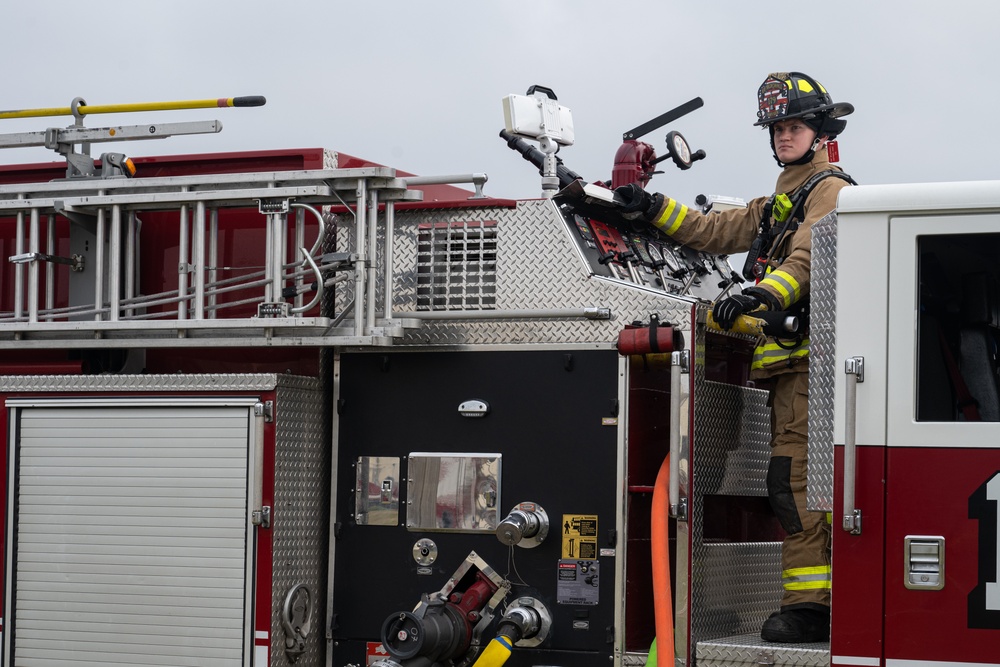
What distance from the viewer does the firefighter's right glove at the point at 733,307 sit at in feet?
Answer: 14.3

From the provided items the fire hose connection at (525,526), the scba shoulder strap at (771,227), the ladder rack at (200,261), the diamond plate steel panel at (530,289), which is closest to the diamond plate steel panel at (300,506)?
the ladder rack at (200,261)

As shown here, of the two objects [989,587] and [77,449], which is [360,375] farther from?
[989,587]

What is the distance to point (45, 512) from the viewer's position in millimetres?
5141

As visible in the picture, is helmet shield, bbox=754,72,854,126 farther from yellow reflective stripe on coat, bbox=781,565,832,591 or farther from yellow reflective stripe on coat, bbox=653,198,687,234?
yellow reflective stripe on coat, bbox=781,565,832,591

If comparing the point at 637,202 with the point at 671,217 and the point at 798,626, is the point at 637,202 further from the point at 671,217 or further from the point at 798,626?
the point at 798,626

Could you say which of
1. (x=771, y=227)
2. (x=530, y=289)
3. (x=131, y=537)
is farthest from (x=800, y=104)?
(x=131, y=537)

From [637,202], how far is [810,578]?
1666 mm

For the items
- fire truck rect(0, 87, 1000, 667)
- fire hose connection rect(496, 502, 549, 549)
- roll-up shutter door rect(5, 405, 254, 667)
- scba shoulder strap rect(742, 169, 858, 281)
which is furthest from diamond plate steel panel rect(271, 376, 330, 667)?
scba shoulder strap rect(742, 169, 858, 281)

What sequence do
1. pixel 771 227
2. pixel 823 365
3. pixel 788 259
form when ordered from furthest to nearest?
1. pixel 771 227
2. pixel 788 259
3. pixel 823 365

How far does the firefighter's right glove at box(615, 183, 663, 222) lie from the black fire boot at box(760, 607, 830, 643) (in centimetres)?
173

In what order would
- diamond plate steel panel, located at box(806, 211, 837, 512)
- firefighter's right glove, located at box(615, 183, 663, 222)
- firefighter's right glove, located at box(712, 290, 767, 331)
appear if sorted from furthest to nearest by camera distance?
firefighter's right glove, located at box(615, 183, 663, 222) < firefighter's right glove, located at box(712, 290, 767, 331) < diamond plate steel panel, located at box(806, 211, 837, 512)

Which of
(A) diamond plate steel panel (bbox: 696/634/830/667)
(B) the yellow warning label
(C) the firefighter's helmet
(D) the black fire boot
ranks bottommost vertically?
(A) diamond plate steel panel (bbox: 696/634/830/667)

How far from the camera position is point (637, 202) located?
532 cm

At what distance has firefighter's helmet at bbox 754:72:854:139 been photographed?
197 inches
